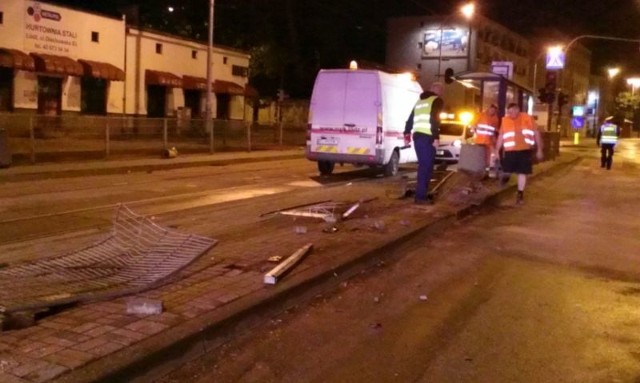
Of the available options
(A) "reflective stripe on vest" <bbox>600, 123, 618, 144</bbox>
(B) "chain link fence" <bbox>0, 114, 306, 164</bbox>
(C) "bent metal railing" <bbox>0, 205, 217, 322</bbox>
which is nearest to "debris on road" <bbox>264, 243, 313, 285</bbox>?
(C) "bent metal railing" <bbox>0, 205, 217, 322</bbox>

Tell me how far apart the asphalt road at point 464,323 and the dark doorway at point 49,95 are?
1057 inches

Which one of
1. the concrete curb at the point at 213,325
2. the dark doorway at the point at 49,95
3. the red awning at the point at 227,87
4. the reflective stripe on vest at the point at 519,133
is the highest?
the red awning at the point at 227,87

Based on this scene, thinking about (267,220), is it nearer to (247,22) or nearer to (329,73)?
(329,73)

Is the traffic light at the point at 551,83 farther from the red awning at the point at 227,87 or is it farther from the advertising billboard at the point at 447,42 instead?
the advertising billboard at the point at 447,42

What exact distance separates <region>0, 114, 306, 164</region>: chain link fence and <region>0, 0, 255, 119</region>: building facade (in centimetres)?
912

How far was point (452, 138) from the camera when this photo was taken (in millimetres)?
23453

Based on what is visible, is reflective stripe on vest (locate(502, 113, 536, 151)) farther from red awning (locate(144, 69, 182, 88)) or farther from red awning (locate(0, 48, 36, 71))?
red awning (locate(144, 69, 182, 88))

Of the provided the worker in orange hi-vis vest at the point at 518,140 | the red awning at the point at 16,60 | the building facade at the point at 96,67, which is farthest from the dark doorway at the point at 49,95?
the worker in orange hi-vis vest at the point at 518,140

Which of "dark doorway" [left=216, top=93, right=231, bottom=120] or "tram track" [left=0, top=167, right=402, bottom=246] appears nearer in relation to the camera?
"tram track" [left=0, top=167, right=402, bottom=246]

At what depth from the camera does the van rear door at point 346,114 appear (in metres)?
17.9

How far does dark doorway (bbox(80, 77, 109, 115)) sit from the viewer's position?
35.6 m

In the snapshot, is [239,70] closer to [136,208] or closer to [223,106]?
[223,106]

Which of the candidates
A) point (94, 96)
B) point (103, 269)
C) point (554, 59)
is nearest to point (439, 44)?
point (554, 59)

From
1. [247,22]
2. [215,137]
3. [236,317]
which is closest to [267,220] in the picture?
[236,317]
